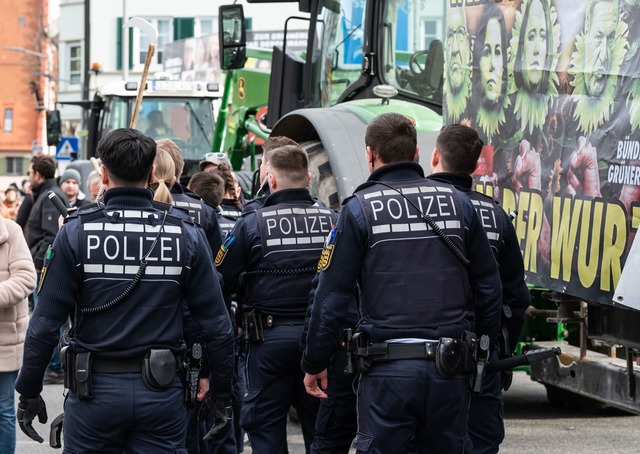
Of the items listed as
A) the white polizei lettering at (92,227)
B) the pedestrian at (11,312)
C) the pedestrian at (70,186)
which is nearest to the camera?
the white polizei lettering at (92,227)

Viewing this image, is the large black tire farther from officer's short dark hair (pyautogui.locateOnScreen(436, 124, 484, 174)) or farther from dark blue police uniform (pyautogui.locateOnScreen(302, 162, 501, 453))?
dark blue police uniform (pyautogui.locateOnScreen(302, 162, 501, 453))

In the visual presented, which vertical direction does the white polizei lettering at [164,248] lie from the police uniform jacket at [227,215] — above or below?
above

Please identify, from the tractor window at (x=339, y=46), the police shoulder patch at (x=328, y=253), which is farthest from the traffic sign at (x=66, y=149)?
the police shoulder patch at (x=328, y=253)

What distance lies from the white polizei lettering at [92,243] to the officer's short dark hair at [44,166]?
7299 millimetres

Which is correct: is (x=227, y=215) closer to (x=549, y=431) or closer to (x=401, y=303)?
(x=549, y=431)

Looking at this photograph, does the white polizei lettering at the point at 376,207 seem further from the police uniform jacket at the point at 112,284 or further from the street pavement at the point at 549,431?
the street pavement at the point at 549,431

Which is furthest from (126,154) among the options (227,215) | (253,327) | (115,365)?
(227,215)

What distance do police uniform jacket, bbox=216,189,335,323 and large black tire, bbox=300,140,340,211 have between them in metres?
1.28

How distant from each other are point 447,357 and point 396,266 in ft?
1.34

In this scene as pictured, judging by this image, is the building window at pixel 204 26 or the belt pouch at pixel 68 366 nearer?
the belt pouch at pixel 68 366

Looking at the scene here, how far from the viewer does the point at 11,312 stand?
22.4 ft

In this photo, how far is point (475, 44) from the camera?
631 cm

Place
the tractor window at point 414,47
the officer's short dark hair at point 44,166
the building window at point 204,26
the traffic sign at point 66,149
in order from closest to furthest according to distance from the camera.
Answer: the tractor window at point 414,47 → the officer's short dark hair at point 44,166 → the traffic sign at point 66,149 → the building window at point 204,26

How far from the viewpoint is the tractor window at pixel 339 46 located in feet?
31.0
